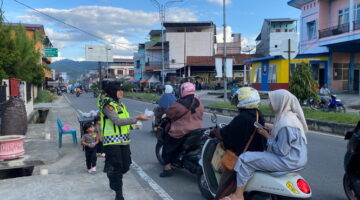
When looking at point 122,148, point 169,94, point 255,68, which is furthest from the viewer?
point 255,68

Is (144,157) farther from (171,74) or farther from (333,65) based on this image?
(171,74)

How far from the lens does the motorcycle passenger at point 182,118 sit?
5895 mm

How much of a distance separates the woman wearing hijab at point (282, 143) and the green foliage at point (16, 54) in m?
10.9

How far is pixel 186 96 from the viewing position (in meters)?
5.99

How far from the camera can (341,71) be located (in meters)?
29.0

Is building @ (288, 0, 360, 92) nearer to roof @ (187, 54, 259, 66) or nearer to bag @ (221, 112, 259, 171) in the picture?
roof @ (187, 54, 259, 66)

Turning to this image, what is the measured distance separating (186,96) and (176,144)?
0.84m

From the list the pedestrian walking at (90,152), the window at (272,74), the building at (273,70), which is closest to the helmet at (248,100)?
the pedestrian walking at (90,152)

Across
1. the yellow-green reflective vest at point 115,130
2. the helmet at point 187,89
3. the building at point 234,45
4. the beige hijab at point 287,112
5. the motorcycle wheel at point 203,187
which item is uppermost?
the building at point 234,45

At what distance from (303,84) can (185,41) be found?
47.2 meters

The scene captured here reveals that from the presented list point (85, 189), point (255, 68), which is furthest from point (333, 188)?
point (255, 68)

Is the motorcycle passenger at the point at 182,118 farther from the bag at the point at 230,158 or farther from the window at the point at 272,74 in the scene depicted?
the window at the point at 272,74

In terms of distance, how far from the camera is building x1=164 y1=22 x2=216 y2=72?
59438mm

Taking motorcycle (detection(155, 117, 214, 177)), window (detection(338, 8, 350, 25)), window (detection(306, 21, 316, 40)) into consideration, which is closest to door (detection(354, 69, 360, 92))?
window (detection(338, 8, 350, 25))
